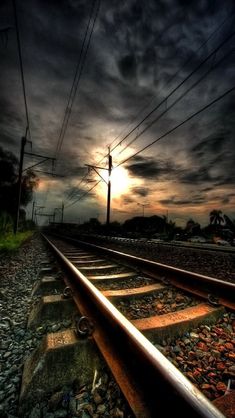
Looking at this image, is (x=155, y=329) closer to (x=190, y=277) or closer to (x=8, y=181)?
(x=190, y=277)

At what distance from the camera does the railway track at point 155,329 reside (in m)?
1.10

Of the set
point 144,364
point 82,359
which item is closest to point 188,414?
point 144,364

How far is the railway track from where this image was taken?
1.10 meters

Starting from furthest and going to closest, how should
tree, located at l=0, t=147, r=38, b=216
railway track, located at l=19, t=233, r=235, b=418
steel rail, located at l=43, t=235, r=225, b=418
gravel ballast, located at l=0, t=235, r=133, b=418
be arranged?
tree, located at l=0, t=147, r=38, b=216 < gravel ballast, located at l=0, t=235, r=133, b=418 < railway track, located at l=19, t=233, r=235, b=418 < steel rail, located at l=43, t=235, r=225, b=418

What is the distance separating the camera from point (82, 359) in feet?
5.16

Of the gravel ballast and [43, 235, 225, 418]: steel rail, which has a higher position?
[43, 235, 225, 418]: steel rail

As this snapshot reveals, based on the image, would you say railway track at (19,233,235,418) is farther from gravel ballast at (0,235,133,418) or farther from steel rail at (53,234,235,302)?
gravel ballast at (0,235,133,418)

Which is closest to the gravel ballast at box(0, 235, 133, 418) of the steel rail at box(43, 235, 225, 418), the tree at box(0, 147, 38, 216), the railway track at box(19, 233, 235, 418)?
the railway track at box(19, 233, 235, 418)

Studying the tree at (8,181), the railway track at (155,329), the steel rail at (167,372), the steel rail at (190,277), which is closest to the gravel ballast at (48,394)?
the railway track at (155,329)

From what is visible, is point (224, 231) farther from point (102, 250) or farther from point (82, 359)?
point (82, 359)

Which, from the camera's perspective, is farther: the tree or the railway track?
the tree

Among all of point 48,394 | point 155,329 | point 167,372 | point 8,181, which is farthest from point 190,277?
point 8,181

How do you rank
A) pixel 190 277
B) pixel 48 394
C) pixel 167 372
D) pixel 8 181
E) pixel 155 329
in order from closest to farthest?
1. pixel 167 372
2. pixel 48 394
3. pixel 155 329
4. pixel 190 277
5. pixel 8 181

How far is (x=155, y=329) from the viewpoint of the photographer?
1.97 meters
